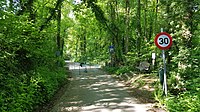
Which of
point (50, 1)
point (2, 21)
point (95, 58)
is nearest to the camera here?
point (2, 21)

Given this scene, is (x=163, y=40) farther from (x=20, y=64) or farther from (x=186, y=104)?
(x=20, y=64)

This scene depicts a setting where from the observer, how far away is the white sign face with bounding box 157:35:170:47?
383 inches

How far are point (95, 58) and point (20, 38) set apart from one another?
41607 mm

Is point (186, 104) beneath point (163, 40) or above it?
beneath

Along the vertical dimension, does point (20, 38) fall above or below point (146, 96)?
above

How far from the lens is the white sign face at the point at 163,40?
9.73m

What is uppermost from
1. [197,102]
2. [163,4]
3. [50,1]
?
[50,1]

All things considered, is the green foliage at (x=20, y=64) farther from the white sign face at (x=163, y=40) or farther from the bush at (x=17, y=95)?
the white sign face at (x=163, y=40)

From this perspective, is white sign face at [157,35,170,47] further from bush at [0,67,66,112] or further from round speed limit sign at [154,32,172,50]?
bush at [0,67,66,112]

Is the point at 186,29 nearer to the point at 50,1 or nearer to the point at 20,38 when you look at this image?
the point at 20,38

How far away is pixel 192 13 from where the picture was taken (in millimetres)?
10867

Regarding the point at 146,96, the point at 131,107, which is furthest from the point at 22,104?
the point at 146,96

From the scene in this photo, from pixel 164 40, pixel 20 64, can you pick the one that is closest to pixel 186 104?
pixel 164 40

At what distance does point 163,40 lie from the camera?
9.77 m
